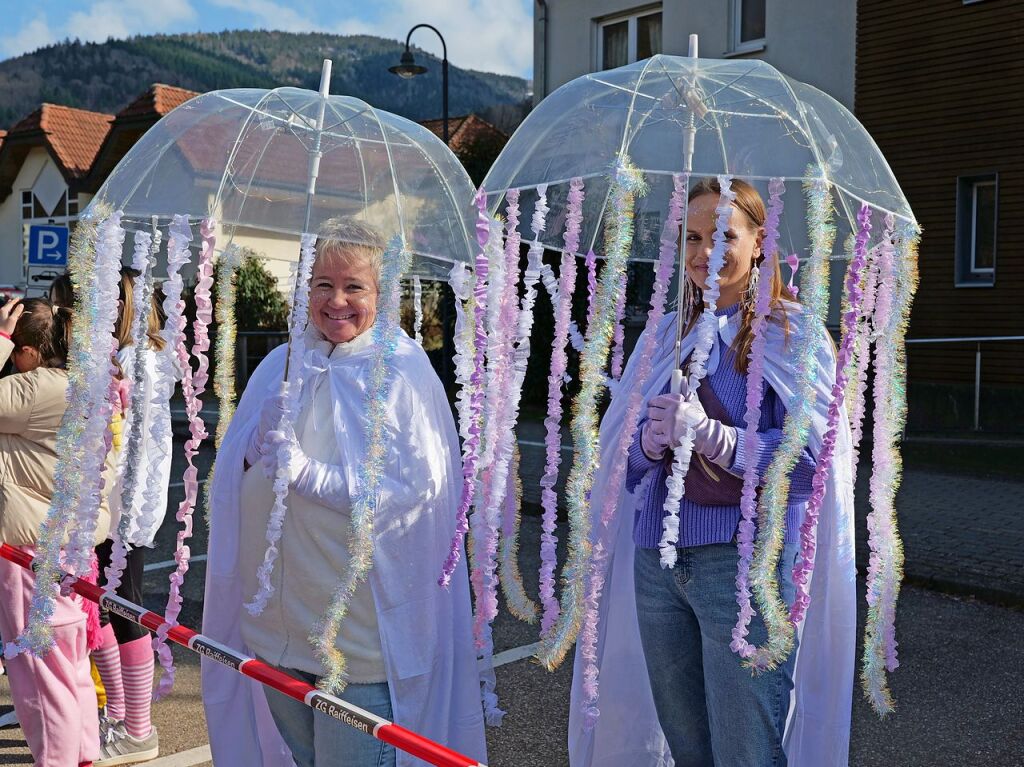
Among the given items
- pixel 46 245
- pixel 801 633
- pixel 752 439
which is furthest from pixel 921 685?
pixel 46 245

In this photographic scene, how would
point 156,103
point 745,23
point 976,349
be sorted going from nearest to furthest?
1. point 976,349
2. point 745,23
3. point 156,103

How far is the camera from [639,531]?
103 inches

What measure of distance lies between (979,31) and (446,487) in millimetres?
A: 13918

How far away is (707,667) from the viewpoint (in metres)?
2.48

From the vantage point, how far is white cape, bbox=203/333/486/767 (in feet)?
8.33

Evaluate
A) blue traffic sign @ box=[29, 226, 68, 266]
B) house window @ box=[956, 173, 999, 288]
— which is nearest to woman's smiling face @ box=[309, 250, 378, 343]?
blue traffic sign @ box=[29, 226, 68, 266]

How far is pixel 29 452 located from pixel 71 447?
2.67 ft

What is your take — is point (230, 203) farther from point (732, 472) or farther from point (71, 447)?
point (732, 472)

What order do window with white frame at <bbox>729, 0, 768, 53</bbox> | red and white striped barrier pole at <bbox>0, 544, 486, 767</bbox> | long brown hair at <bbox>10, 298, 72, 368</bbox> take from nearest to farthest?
red and white striped barrier pole at <bbox>0, 544, 486, 767</bbox>
long brown hair at <bbox>10, 298, 72, 368</bbox>
window with white frame at <bbox>729, 0, 768, 53</bbox>

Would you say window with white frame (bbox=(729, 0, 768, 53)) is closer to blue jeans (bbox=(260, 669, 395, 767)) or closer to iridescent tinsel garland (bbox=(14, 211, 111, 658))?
iridescent tinsel garland (bbox=(14, 211, 111, 658))

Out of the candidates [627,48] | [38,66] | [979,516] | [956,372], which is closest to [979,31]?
[956,372]

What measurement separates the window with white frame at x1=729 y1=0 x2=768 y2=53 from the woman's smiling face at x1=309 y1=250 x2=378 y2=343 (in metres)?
15.3

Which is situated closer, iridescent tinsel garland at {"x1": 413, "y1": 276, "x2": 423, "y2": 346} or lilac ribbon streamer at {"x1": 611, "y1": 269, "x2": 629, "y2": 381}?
lilac ribbon streamer at {"x1": 611, "y1": 269, "x2": 629, "y2": 381}

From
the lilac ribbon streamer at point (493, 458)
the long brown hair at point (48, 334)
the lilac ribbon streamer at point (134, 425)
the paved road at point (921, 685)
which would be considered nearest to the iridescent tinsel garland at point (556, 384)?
the lilac ribbon streamer at point (493, 458)
